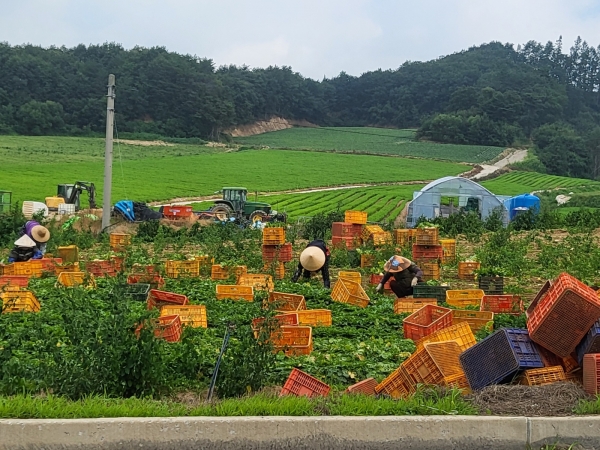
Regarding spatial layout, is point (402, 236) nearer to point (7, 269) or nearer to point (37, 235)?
point (37, 235)

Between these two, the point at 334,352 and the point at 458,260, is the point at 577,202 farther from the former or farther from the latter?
the point at 334,352

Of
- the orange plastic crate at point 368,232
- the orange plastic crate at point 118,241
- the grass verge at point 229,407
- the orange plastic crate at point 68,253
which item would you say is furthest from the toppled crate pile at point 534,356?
the orange plastic crate at point 118,241

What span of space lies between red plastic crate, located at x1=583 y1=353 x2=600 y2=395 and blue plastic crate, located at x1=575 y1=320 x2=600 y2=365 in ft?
0.58

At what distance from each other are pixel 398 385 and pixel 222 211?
83.2 ft

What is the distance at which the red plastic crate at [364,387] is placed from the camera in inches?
218

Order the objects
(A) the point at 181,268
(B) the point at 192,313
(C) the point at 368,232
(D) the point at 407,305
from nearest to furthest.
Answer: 1. (B) the point at 192,313
2. (D) the point at 407,305
3. (A) the point at 181,268
4. (C) the point at 368,232

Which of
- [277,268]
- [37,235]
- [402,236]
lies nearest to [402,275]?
[277,268]

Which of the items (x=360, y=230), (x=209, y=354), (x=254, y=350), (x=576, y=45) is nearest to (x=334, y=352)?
(x=209, y=354)

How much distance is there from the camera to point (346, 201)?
43.2 metres

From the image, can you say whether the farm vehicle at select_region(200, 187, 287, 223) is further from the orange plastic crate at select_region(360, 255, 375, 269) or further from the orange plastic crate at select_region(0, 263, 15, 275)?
the orange plastic crate at select_region(0, 263, 15, 275)

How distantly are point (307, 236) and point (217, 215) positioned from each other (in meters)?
8.85

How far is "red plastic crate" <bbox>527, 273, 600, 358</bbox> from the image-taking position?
17.7ft

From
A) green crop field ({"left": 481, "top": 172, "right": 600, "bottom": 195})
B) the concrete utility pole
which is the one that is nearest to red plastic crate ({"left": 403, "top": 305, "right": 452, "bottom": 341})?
the concrete utility pole

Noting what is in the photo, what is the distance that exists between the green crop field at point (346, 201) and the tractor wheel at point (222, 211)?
4.72m
